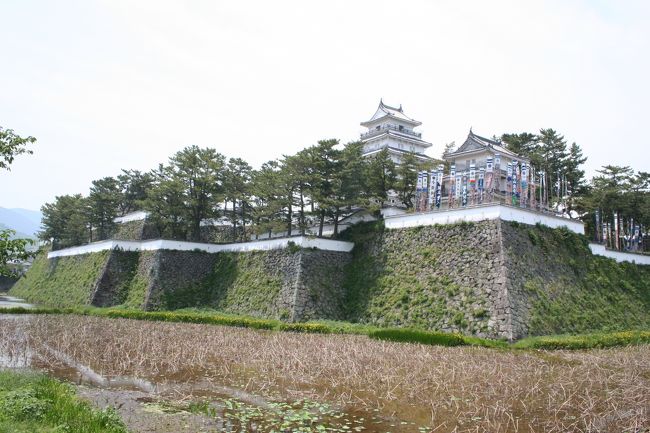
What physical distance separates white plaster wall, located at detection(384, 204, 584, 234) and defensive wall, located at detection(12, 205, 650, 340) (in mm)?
51

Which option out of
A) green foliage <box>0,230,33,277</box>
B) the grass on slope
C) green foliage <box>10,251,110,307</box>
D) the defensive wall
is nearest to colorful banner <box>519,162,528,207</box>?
the defensive wall

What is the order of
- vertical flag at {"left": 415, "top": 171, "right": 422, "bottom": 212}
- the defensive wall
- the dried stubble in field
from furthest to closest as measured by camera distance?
vertical flag at {"left": 415, "top": 171, "right": 422, "bottom": 212} < the defensive wall < the dried stubble in field

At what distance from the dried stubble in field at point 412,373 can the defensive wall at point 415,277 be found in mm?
4018

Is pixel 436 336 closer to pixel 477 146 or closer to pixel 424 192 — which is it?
pixel 424 192

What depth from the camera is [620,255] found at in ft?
88.3

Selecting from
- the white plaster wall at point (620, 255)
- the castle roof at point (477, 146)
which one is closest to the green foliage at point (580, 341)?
the white plaster wall at point (620, 255)

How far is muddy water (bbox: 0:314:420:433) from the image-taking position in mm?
7950

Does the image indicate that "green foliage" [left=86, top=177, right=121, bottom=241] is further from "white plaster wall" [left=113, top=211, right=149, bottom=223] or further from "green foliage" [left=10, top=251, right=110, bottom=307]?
"green foliage" [left=10, top=251, right=110, bottom=307]

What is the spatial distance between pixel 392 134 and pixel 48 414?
116 feet

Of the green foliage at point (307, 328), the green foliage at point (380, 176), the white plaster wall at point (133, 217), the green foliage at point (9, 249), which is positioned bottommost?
the green foliage at point (307, 328)

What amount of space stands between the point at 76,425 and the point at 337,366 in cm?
659

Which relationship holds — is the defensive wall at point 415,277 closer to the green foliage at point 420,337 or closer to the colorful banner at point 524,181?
the green foliage at point 420,337

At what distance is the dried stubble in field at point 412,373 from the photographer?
28.0 ft

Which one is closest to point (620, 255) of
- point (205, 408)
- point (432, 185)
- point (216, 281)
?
point (432, 185)
